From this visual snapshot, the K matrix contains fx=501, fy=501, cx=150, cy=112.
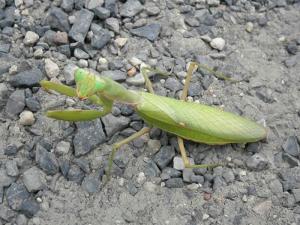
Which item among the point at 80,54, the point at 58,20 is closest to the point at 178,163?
the point at 80,54

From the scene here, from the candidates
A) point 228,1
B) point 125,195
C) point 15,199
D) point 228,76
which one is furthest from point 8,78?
point 228,1

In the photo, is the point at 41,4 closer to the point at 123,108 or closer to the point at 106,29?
the point at 106,29

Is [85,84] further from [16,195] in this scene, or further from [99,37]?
[99,37]

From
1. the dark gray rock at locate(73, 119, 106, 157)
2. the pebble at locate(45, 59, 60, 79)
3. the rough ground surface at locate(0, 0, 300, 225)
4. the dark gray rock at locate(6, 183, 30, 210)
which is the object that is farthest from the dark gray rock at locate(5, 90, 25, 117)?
the dark gray rock at locate(6, 183, 30, 210)

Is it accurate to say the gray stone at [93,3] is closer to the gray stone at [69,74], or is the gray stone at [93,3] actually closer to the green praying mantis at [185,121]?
the gray stone at [69,74]

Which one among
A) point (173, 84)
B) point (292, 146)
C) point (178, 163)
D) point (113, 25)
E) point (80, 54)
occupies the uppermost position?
point (113, 25)
